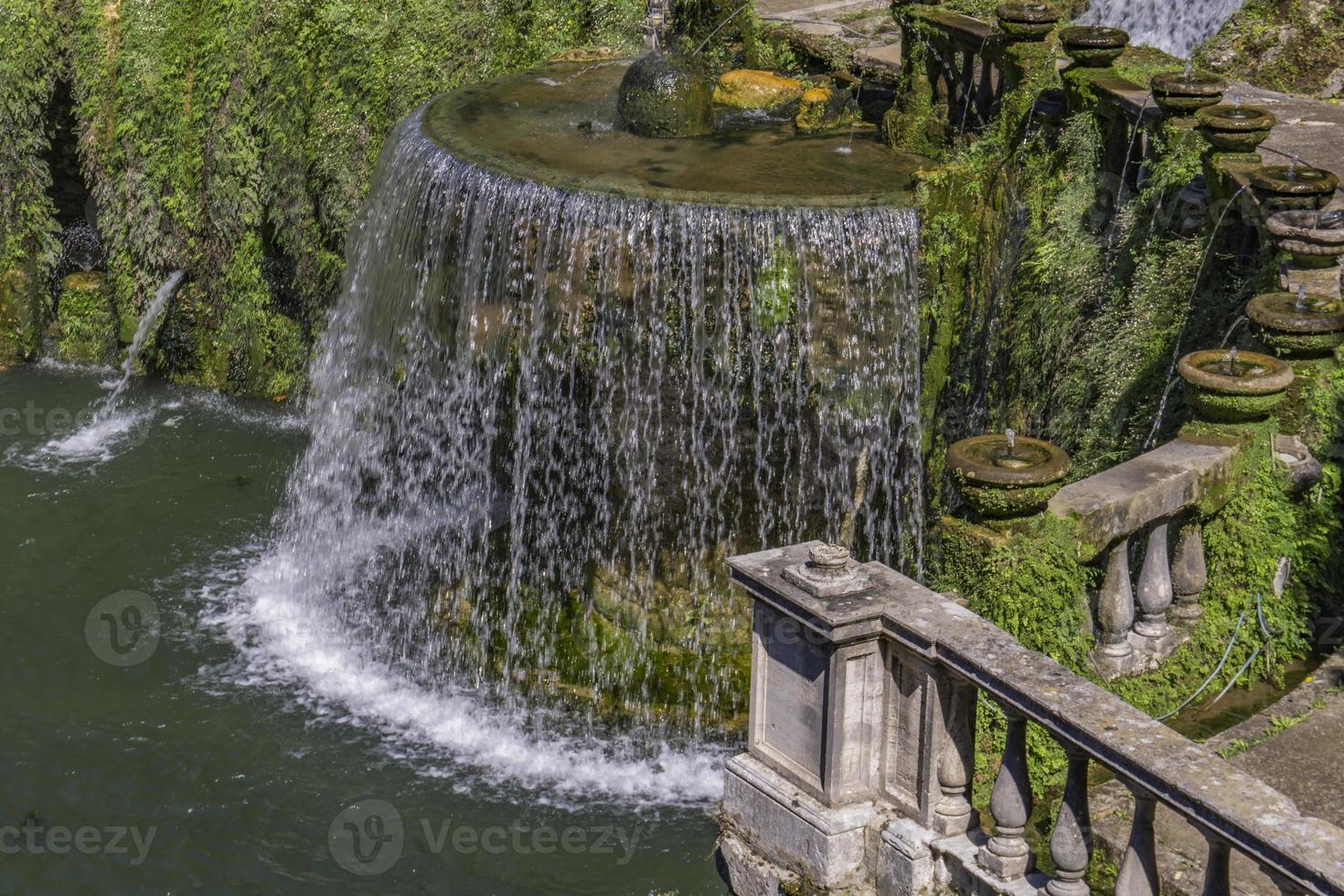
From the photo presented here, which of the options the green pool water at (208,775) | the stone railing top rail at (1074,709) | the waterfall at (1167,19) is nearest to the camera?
the stone railing top rail at (1074,709)

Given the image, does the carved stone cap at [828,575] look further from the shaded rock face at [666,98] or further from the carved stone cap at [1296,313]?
the shaded rock face at [666,98]

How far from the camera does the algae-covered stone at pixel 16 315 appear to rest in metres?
15.2

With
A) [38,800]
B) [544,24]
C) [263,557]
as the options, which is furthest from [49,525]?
[544,24]

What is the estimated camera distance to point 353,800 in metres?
8.88

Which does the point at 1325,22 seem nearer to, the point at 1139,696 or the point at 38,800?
the point at 1139,696

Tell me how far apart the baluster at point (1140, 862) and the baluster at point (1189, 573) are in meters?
2.07

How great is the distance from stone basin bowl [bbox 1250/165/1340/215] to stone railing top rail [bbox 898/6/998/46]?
125 inches

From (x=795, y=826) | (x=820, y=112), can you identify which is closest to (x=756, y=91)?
(x=820, y=112)

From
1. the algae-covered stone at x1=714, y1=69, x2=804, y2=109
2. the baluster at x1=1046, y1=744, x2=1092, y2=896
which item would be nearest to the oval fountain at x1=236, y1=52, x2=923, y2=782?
the algae-covered stone at x1=714, y1=69, x2=804, y2=109

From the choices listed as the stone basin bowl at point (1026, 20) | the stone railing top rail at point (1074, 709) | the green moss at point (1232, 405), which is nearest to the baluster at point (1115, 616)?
the green moss at point (1232, 405)

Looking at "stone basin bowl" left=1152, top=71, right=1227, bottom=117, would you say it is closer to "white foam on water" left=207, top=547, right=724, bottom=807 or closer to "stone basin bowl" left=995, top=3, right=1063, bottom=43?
"stone basin bowl" left=995, top=3, right=1063, bottom=43

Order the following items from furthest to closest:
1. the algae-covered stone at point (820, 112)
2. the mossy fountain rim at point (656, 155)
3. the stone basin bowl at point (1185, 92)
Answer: the algae-covered stone at point (820, 112) < the mossy fountain rim at point (656, 155) < the stone basin bowl at point (1185, 92)

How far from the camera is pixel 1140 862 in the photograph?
4.71 metres

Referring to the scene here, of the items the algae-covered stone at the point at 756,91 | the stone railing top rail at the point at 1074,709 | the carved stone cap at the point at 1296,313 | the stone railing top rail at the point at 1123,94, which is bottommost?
the stone railing top rail at the point at 1074,709
